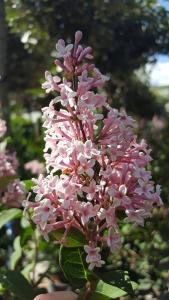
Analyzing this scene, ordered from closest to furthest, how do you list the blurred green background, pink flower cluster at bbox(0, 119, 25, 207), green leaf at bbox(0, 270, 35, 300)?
green leaf at bbox(0, 270, 35, 300)
pink flower cluster at bbox(0, 119, 25, 207)
the blurred green background

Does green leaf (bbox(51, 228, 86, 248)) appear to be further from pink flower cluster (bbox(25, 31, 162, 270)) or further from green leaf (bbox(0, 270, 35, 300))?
green leaf (bbox(0, 270, 35, 300))

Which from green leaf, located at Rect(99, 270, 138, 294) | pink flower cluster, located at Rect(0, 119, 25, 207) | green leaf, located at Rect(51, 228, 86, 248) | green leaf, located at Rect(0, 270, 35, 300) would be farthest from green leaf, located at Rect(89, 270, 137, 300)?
pink flower cluster, located at Rect(0, 119, 25, 207)

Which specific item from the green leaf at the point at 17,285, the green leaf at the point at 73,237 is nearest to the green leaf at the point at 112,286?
the green leaf at the point at 73,237

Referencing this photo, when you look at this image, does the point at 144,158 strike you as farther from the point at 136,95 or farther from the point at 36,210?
the point at 136,95

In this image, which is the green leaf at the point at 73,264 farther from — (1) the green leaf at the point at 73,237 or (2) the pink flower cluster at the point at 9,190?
(2) the pink flower cluster at the point at 9,190

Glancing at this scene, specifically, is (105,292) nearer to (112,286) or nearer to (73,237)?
(112,286)

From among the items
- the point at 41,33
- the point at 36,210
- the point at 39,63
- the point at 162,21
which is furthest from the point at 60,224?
the point at 39,63
